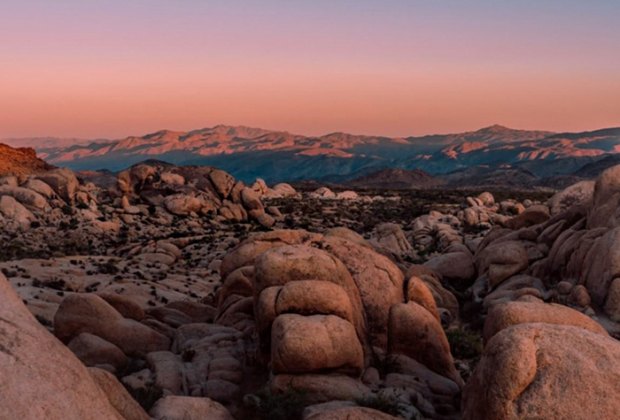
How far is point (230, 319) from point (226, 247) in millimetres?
33879

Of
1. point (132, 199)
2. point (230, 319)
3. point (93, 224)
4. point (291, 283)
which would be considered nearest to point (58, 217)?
point (93, 224)

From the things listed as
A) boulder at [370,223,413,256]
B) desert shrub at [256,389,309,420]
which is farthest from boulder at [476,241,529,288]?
desert shrub at [256,389,309,420]

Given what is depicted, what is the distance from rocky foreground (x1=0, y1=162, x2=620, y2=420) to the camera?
11.8 metres

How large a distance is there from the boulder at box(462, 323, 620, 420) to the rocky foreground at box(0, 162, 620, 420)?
0.03m

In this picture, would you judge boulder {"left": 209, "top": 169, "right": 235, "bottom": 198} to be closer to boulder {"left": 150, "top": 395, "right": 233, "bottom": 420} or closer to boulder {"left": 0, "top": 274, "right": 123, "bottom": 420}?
boulder {"left": 150, "top": 395, "right": 233, "bottom": 420}

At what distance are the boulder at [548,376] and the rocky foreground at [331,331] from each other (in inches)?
1.1

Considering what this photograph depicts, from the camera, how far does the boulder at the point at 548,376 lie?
38.4 feet

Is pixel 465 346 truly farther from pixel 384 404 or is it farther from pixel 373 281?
pixel 384 404

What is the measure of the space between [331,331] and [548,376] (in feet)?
22.7

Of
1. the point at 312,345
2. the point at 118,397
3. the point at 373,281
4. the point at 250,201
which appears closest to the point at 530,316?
the point at 373,281

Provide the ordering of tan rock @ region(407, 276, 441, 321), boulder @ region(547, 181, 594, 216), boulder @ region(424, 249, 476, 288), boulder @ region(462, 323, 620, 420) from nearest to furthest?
boulder @ region(462, 323, 620, 420) → tan rock @ region(407, 276, 441, 321) → boulder @ region(424, 249, 476, 288) → boulder @ region(547, 181, 594, 216)

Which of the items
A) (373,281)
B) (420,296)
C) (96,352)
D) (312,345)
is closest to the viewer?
(312,345)

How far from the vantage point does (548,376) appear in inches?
475

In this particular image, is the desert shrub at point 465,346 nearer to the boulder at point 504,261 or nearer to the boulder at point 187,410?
the boulder at point 504,261
